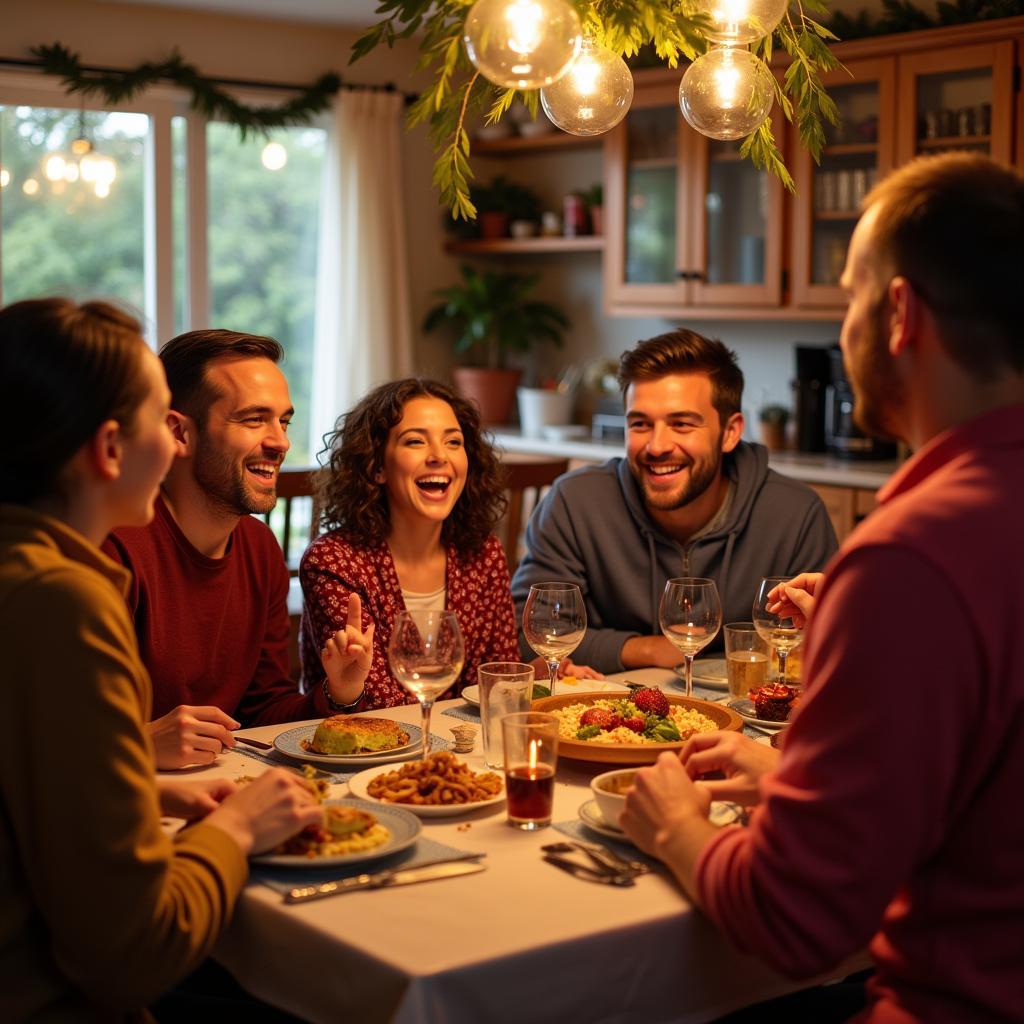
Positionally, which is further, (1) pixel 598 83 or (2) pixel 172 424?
(2) pixel 172 424

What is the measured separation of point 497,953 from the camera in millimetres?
1235

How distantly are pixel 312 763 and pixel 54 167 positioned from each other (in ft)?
13.8

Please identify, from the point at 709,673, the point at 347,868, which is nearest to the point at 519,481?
the point at 709,673

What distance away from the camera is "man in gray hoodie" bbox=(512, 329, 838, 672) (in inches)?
112

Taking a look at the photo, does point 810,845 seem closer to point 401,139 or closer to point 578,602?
point 578,602

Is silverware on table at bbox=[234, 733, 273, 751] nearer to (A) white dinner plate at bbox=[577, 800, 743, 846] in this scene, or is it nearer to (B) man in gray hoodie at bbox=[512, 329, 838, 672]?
(A) white dinner plate at bbox=[577, 800, 743, 846]

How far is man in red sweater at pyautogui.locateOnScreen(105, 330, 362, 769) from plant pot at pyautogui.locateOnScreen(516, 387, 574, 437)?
342 cm

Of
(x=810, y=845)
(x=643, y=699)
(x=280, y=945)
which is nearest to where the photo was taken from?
(x=810, y=845)

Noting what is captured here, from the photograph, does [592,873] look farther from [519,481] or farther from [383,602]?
[519,481]

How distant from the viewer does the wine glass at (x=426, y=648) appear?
1707 mm

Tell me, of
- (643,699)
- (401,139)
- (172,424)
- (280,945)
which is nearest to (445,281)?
(401,139)

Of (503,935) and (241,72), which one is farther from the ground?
(241,72)

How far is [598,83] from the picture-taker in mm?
2041

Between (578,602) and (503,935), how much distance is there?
2.65 ft
